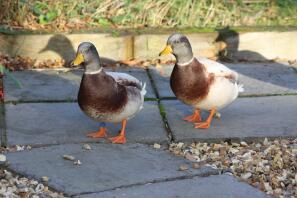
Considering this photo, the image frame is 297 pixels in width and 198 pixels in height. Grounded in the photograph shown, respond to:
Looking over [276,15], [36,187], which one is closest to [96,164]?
[36,187]

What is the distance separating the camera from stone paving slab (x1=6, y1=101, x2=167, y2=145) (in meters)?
5.34

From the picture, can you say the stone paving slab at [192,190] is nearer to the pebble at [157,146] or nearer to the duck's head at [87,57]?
the pebble at [157,146]

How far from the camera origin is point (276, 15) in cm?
828

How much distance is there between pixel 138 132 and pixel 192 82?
576 mm

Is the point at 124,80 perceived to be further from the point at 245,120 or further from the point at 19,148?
the point at 245,120

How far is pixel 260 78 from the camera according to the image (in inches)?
276

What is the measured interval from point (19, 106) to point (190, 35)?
2327mm

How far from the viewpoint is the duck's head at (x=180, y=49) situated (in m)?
5.58

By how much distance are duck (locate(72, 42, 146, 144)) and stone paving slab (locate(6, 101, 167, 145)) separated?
0.76 ft

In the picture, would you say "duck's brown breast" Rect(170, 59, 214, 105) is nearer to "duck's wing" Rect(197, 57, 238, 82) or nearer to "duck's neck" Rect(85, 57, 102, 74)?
"duck's wing" Rect(197, 57, 238, 82)

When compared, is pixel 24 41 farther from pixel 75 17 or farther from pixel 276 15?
pixel 276 15

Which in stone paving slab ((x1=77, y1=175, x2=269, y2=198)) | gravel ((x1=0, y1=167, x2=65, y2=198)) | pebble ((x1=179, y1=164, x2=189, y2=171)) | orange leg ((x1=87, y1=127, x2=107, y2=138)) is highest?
orange leg ((x1=87, y1=127, x2=107, y2=138))

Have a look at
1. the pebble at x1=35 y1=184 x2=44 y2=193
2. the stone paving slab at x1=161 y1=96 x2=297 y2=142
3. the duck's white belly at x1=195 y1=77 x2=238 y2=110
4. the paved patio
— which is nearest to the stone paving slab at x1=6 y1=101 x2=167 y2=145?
the paved patio

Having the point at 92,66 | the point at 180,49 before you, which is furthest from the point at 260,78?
the point at 92,66
